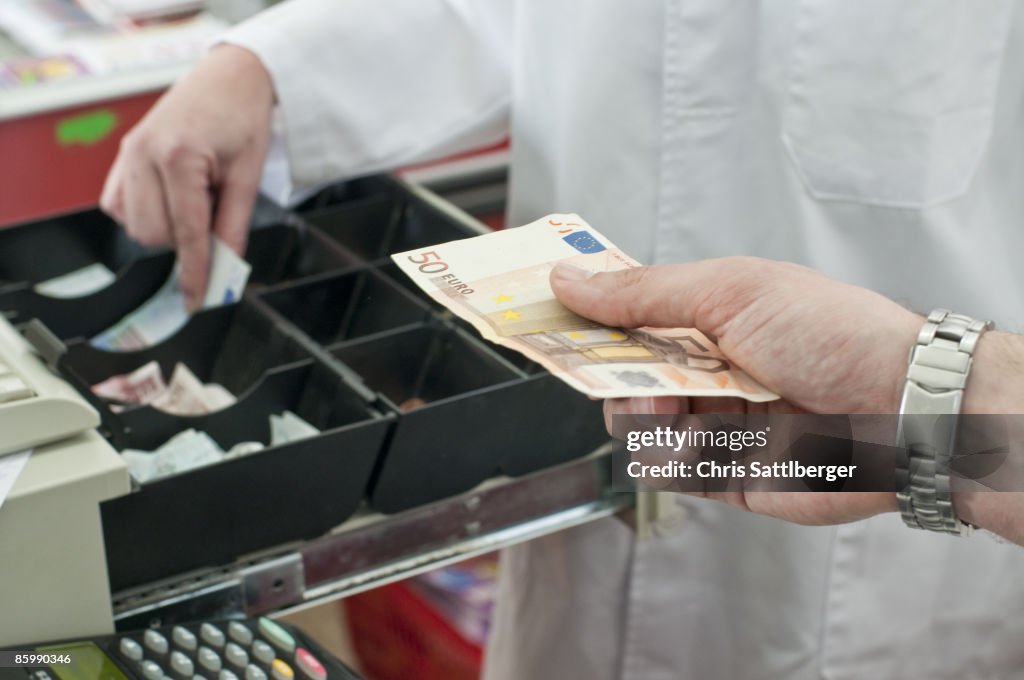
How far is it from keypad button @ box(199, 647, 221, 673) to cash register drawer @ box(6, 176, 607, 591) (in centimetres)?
8

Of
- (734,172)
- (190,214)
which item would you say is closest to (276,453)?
(190,214)

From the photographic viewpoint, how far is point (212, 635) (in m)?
0.81

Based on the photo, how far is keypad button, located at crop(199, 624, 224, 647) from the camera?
80 centimetres

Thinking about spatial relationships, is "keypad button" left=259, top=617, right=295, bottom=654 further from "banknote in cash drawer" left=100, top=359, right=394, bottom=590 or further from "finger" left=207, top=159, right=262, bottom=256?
"finger" left=207, top=159, right=262, bottom=256

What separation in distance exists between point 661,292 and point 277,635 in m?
0.34

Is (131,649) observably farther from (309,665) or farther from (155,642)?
(309,665)

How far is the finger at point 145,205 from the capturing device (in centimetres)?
115

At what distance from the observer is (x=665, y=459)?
0.90 meters

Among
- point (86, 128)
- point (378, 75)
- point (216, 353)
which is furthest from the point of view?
point (86, 128)

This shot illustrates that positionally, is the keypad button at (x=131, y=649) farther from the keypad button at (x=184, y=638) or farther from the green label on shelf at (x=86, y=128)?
the green label on shelf at (x=86, y=128)

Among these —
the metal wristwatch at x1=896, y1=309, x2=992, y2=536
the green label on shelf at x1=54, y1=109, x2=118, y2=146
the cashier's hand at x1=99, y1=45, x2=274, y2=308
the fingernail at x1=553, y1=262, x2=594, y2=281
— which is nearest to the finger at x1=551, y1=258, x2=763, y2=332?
the fingernail at x1=553, y1=262, x2=594, y2=281

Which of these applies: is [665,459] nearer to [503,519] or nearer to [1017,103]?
[503,519]

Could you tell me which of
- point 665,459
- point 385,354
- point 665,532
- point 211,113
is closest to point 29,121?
point 211,113

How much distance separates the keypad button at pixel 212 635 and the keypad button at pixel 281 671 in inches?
1.8
